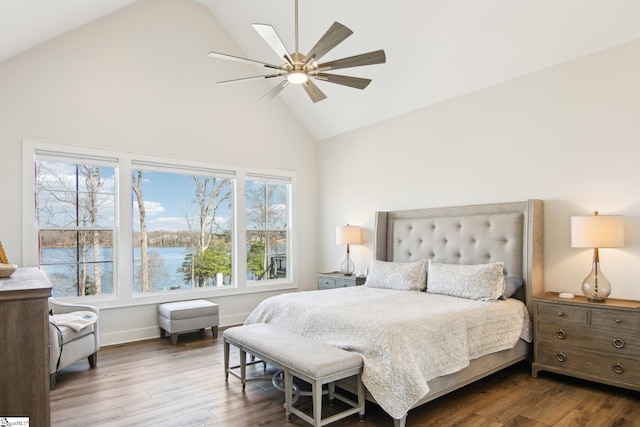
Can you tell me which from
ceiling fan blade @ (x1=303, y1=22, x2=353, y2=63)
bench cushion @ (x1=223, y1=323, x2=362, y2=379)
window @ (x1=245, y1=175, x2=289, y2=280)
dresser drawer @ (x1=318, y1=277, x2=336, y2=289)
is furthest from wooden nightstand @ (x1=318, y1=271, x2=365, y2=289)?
ceiling fan blade @ (x1=303, y1=22, x2=353, y2=63)

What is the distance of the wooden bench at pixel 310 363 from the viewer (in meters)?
2.43

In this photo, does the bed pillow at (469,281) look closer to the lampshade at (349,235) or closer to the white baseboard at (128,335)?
the lampshade at (349,235)

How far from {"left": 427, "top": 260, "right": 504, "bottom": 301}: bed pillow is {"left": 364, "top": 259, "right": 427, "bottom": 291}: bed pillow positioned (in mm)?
156

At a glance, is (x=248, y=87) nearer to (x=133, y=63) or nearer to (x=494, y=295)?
(x=133, y=63)

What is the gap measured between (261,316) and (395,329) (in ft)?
4.99

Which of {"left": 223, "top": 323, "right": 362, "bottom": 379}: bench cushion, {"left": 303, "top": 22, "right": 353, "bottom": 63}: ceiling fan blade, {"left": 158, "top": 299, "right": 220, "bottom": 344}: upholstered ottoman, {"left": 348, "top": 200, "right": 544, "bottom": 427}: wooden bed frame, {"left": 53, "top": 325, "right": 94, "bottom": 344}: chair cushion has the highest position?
{"left": 303, "top": 22, "right": 353, "bottom": 63}: ceiling fan blade

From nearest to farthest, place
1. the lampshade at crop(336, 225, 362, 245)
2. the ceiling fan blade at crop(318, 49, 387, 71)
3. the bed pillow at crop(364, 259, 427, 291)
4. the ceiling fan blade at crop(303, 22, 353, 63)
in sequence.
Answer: the ceiling fan blade at crop(303, 22, 353, 63), the ceiling fan blade at crop(318, 49, 387, 71), the bed pillow at crop(364, 259, 427, 291), the lampshade at crop(336, 225, 362, 245)

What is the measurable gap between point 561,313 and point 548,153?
150cm

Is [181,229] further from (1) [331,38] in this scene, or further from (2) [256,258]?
(1) [331,38]

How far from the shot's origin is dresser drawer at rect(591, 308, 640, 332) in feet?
9.63

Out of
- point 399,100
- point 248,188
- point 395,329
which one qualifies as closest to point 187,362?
point 395,329

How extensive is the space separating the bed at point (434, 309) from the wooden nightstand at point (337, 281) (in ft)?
1.80

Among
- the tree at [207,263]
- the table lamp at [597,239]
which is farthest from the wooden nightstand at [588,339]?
the tree at [207,263]

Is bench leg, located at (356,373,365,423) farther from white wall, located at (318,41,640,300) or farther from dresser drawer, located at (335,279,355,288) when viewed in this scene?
dresser drawer, located at (335,279,355,288)
